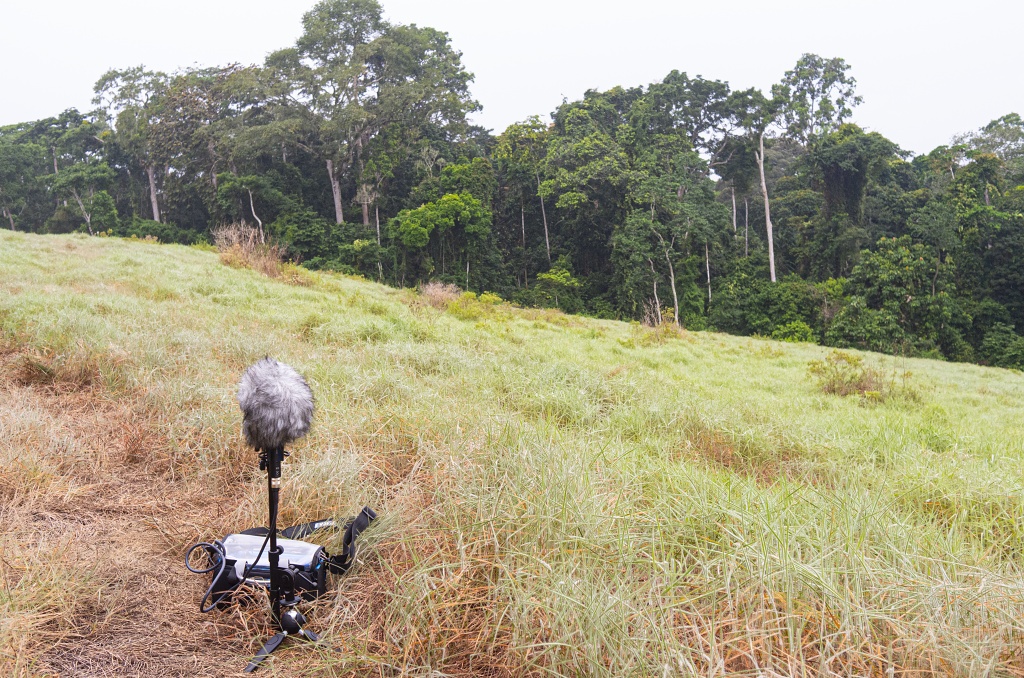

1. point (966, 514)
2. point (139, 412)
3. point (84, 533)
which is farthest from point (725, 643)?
point (139, 412)

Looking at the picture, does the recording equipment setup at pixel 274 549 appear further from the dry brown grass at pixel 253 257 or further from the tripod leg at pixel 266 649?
the dry brown grass at pixel 253 257

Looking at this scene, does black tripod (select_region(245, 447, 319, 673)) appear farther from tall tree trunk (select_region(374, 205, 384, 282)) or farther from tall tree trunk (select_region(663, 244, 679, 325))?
tall tree trunk (select_region(374, 205, 384, 282))

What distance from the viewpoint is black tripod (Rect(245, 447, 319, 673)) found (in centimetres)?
170

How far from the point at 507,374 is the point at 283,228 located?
26414 millimetres

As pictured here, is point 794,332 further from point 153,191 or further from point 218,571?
point 153,191

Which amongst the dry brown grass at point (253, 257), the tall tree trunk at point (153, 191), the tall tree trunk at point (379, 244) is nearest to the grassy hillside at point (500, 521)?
the dry brown grass at point (253, 257)

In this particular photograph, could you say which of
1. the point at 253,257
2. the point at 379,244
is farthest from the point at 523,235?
Answer: the point at 253,257

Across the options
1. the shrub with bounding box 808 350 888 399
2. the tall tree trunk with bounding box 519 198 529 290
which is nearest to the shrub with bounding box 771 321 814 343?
the tall tree trunk with bounding box 519 198 529 290

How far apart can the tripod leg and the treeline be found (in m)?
21.8

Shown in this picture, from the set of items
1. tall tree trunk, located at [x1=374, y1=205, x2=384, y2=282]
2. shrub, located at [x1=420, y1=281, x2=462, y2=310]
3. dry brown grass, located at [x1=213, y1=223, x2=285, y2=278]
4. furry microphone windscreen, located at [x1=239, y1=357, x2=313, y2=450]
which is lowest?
furry microphone windscreen, located at [x1=239, y1=357, x2=313, y2=450]

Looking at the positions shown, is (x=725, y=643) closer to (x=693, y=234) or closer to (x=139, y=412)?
(x=139, y=412)

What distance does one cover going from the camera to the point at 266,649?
5.38 feet

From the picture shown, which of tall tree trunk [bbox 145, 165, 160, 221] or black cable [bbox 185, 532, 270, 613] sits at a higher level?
tall tree trunk [bbox 145, 165, 160, 221]

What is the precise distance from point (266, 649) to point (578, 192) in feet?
92.6
